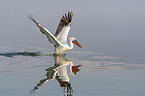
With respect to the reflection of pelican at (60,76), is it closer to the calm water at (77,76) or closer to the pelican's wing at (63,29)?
the calm water at (77,76)

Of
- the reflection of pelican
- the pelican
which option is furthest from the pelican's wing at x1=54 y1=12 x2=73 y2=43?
the reflection of pelican

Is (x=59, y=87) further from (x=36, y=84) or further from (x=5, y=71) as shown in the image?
(x=5, y=71)

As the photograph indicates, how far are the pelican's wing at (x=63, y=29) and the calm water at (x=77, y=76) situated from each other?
129 centimetres

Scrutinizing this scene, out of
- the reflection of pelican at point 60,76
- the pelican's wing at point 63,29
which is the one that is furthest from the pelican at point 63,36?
the reflection of pelican at point 60,76

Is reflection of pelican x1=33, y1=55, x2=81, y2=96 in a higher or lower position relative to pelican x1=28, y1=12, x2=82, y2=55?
lower

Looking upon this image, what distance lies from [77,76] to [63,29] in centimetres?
652

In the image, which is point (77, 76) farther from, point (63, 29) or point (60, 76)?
point (63, 29)

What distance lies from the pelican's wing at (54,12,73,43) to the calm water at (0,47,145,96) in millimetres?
1295

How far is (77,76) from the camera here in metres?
10.9

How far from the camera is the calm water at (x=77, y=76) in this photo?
28.3 ft

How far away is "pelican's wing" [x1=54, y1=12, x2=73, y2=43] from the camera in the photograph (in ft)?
55.8

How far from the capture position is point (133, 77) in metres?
11.0

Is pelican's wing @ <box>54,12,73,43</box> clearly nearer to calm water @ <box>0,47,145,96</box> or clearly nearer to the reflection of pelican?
calm water @ <box>0,47,145,96</box>

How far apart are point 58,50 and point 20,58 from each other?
2051mm
